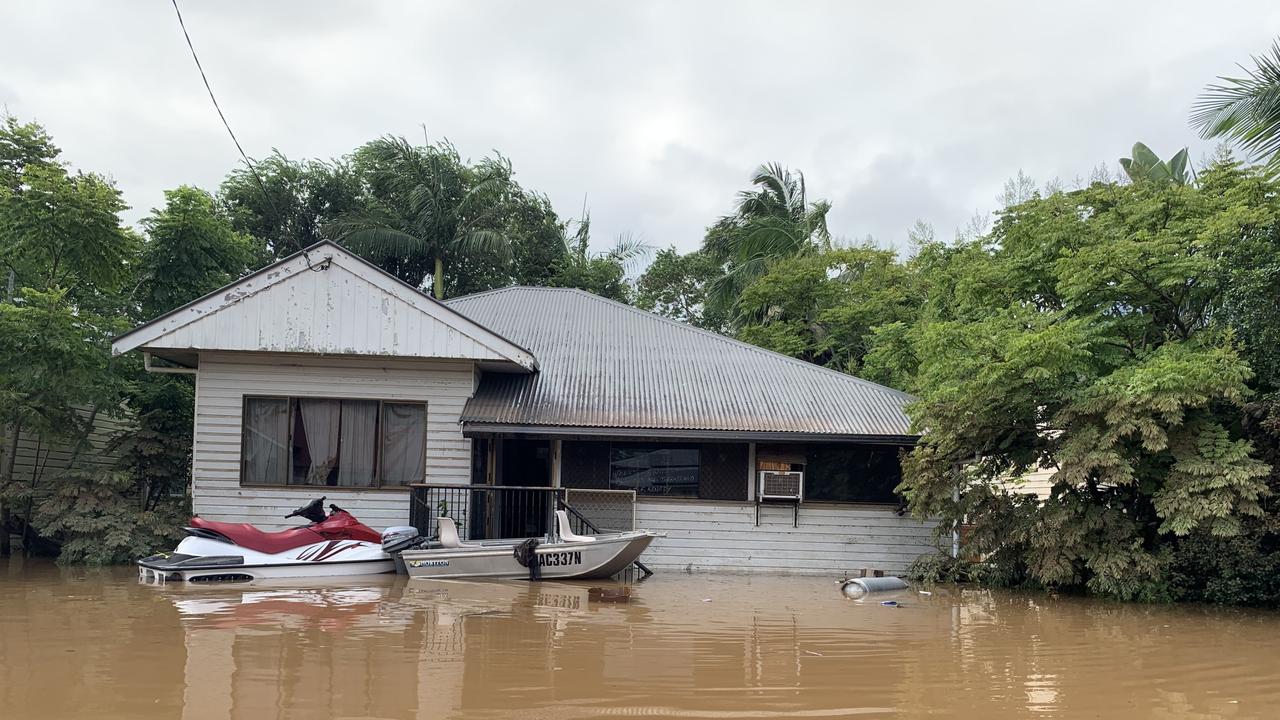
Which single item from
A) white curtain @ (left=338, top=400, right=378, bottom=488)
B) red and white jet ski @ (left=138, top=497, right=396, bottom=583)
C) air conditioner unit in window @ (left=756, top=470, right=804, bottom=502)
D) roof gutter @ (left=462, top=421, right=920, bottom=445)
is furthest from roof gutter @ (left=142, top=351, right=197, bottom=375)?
air conditioner unit in window @ (left=756, top=470, right=804, bottom=502)

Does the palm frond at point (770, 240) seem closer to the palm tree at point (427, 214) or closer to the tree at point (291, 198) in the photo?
the palm tree at point (427, 214)

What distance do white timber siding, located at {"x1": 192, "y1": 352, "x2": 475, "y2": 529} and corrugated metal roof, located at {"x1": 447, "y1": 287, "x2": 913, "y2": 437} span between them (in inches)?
25.2

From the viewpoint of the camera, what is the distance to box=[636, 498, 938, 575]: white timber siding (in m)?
14.7

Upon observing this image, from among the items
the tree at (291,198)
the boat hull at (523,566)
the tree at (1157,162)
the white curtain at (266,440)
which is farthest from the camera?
the tree at (291,198)

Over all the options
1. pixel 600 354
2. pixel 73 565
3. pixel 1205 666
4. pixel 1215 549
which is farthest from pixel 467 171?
pixel 1205 666

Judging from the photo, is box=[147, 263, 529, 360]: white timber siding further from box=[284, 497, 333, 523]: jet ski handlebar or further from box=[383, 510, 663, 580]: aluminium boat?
box=[383, 510, 663, 580]: aluminium boat

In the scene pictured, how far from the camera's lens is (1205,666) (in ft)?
26.2

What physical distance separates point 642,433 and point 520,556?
2.49 metres

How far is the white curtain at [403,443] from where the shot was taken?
14375mm

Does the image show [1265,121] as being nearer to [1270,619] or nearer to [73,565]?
[1270,619]

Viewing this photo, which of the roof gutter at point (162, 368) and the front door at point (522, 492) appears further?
the front door at point (522, 492)

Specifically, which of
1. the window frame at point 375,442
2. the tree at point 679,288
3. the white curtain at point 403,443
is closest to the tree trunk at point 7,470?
the window frame at point 375,442

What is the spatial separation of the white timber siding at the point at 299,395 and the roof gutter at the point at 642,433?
2.46ft

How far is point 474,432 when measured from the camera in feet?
45.2
